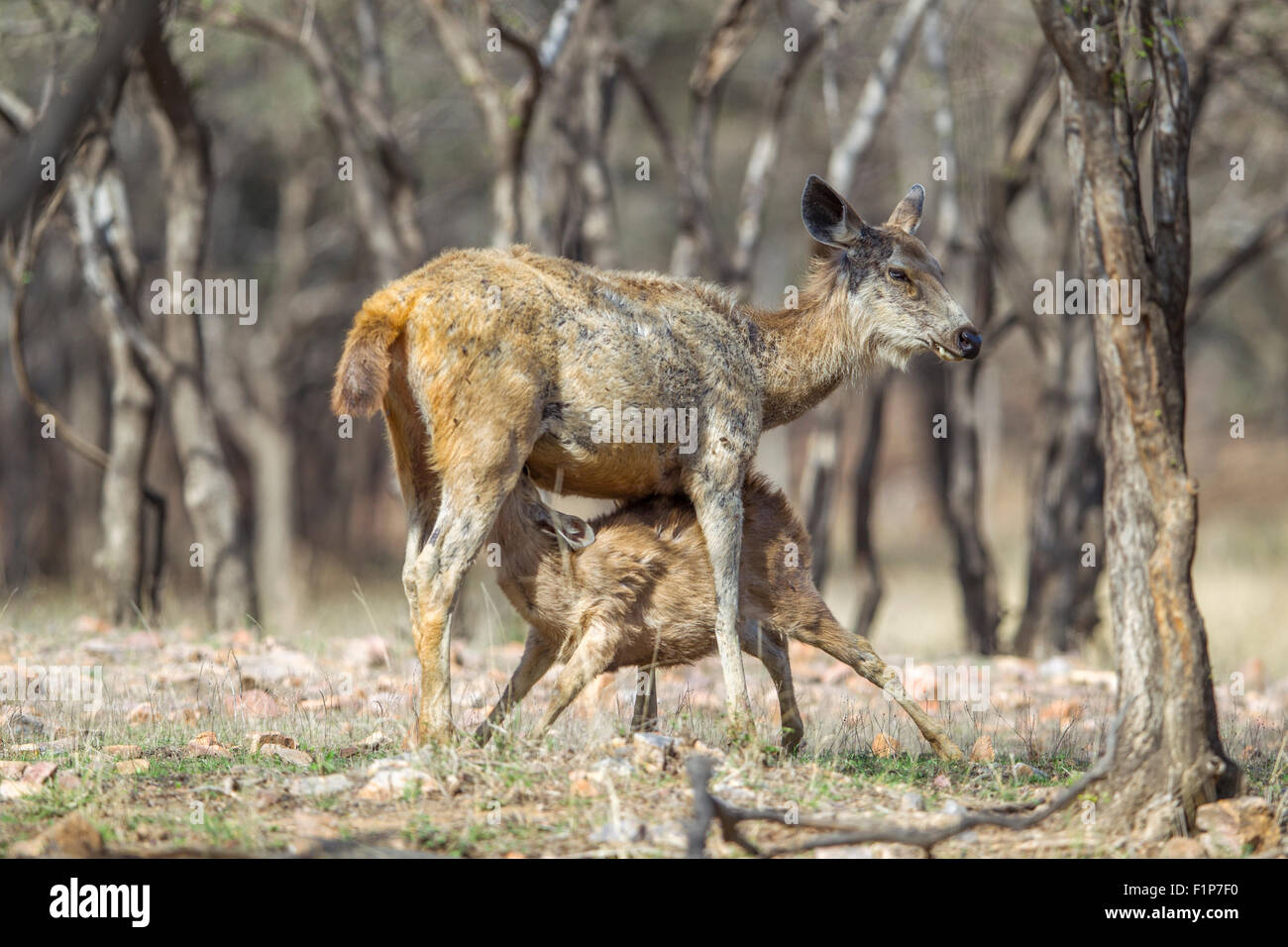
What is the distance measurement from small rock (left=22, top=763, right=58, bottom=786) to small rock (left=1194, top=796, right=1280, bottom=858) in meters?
4.54

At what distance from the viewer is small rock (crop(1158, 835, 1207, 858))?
17.2 feet

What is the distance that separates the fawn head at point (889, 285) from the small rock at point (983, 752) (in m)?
1.98

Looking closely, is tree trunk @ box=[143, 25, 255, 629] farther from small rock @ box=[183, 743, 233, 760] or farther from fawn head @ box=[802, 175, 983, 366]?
fawn head @ box=[802, 175, 983, 366]

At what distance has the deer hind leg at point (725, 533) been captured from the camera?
6.65m

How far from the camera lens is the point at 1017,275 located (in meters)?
12.7

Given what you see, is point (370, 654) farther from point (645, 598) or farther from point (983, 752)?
point (983, 752)

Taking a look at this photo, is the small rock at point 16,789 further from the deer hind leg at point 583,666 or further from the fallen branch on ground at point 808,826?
the fallen branch on ground at point 808,826

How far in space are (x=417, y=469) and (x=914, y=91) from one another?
1229cm

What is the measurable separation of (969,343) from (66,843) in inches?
191

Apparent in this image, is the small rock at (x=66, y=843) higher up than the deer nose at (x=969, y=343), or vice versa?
the deer nose at (x=969, y=343)

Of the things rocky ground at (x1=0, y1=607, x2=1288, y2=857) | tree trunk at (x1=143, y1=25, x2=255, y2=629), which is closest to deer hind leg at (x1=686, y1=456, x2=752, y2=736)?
rocky ground at (x1=0, y1=607, x2=1288, y2=857)

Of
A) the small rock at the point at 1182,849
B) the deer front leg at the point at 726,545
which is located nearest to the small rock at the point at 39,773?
the deer front leg at the point at 726,545

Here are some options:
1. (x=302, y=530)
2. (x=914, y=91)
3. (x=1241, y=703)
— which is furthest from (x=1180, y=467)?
(x=302, y=530)

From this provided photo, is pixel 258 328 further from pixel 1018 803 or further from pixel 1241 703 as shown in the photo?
pixel 1018 803
